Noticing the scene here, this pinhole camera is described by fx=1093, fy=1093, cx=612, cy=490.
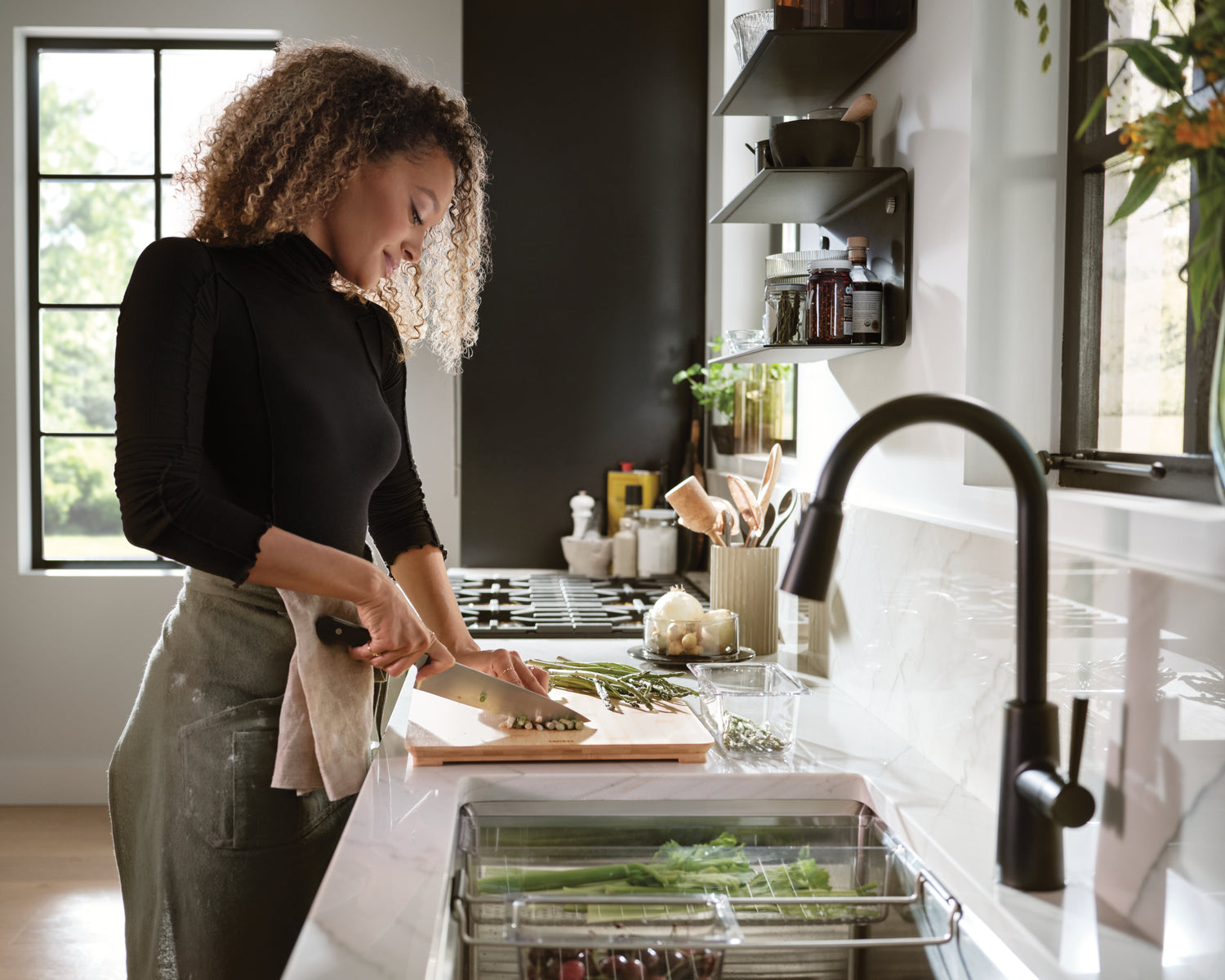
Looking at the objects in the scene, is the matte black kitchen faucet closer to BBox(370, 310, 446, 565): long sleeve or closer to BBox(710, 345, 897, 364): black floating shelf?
BBox(710, 345, 897, 364): black floating shelf

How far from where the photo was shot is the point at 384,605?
4.06 feet

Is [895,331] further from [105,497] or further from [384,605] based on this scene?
[105,497]

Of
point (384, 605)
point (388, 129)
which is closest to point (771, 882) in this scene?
point (384, 605)

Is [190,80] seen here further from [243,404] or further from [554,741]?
[554,741]

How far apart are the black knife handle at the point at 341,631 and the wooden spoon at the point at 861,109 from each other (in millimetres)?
1032

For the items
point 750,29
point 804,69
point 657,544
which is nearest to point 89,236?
point 657,544

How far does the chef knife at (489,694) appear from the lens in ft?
4.69

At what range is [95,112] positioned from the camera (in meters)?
3.79

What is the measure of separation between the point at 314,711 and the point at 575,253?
8.40 feet

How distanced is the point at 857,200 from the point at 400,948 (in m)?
1.33

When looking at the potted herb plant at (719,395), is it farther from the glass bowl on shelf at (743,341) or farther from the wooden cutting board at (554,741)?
the wooden cutting board at (554,741)

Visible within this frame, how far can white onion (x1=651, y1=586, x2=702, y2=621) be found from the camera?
6.32ft

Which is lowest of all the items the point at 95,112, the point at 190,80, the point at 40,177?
the point at 40,177

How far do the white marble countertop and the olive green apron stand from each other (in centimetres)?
13
